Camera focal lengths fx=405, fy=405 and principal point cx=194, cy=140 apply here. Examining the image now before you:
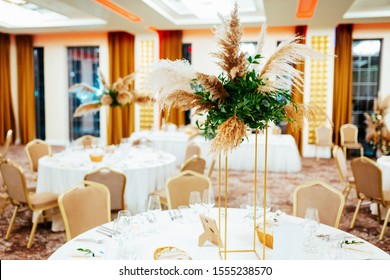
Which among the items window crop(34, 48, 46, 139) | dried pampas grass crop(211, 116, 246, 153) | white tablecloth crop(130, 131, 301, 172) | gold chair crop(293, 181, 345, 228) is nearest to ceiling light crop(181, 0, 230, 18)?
white tablecloth crop(130, 131, 301, 172)

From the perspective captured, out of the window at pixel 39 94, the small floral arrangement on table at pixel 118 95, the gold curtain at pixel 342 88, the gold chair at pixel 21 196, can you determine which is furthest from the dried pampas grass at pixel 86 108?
the window at pixel 39 94

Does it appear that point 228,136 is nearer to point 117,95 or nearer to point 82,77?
point 117,95

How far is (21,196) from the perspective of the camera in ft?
12.6

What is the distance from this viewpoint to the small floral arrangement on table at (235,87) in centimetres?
159

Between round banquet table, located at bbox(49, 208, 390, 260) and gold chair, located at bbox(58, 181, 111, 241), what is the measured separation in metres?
0.43

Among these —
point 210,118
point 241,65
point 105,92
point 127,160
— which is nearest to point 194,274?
point 210,118

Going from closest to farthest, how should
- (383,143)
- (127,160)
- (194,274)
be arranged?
(194,274) → (383,143) → (127,160)

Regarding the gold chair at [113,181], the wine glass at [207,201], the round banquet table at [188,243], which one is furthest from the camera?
the gold chair at [113,181]

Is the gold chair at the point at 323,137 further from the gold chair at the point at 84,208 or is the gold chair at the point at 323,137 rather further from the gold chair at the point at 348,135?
the gold chair at the point at 84,208

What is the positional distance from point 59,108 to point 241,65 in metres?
9.60

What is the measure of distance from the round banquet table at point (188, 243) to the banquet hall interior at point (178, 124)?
0.6 inches

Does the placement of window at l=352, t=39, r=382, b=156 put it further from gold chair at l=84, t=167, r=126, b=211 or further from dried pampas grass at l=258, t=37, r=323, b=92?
dried pampas grass at l=258, t=37, r=323, b=92

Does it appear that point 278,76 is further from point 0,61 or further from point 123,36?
point 0,61

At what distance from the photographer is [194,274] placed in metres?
1.59
